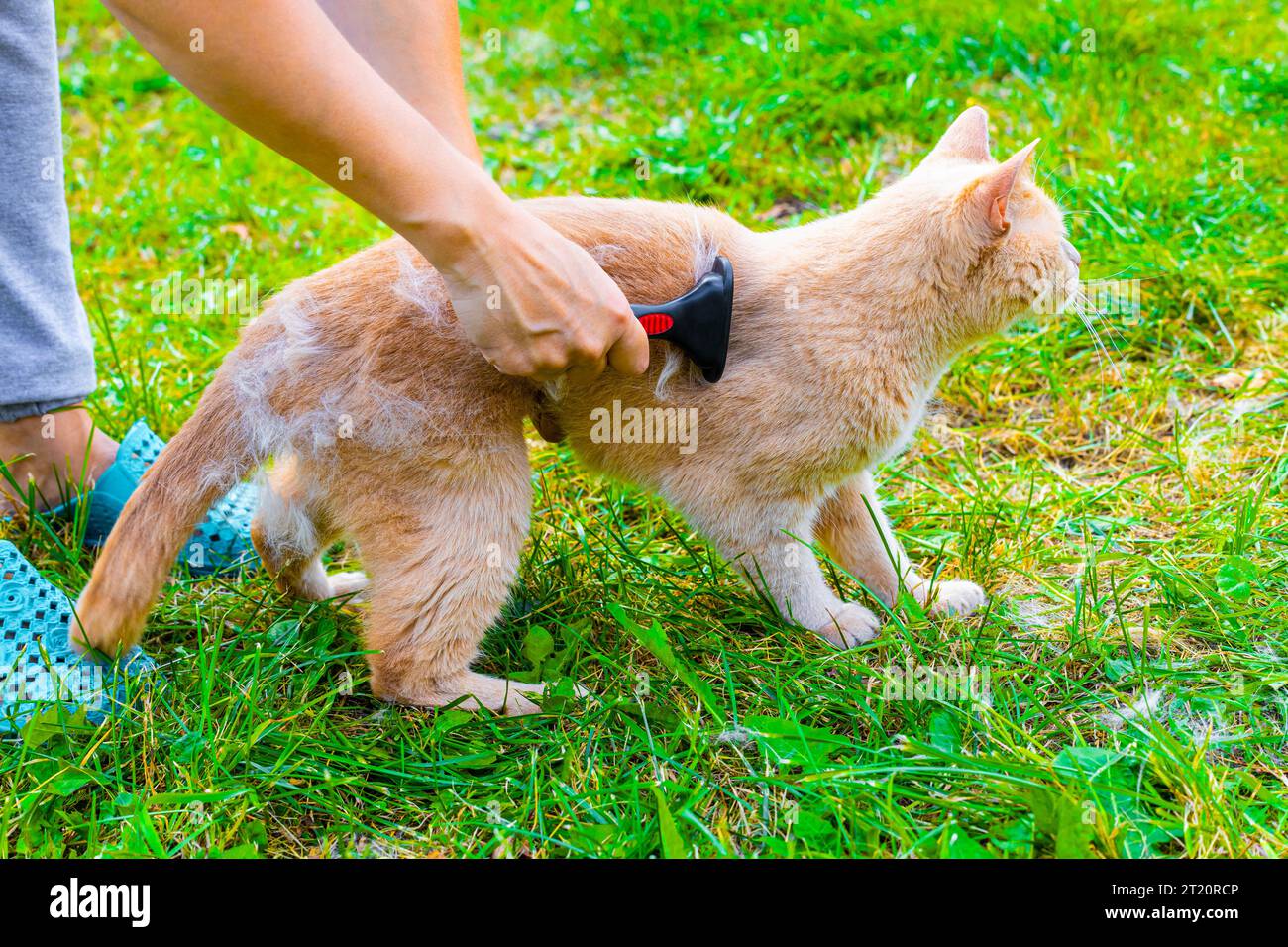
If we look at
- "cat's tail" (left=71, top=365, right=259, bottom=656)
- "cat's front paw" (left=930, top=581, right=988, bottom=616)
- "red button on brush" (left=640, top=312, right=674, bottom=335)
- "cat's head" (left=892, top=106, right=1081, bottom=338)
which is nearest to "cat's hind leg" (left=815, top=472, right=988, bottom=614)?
"cat's front paw" (left=930, top=581, right=988, bottom=616)

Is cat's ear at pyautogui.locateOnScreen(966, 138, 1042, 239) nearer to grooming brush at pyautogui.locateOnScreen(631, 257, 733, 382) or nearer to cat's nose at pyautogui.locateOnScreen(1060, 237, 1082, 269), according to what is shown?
cat's nose at pyautogui.locateOnScreen(1060, 237, 1082, 269)

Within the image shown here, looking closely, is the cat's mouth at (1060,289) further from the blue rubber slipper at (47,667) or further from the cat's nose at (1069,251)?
the blue rubber slipper at (47,667)

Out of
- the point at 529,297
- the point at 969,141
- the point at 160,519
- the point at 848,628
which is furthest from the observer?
the point at 969,141

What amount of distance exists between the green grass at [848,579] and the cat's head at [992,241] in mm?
551

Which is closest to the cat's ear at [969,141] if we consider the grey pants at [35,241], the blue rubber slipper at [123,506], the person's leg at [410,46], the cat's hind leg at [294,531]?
the person's leg at [410,46]

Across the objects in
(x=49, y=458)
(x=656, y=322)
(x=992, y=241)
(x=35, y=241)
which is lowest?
(x=49, y=458)

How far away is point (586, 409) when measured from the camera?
2.06 meters

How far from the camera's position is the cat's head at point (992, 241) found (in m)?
1.97

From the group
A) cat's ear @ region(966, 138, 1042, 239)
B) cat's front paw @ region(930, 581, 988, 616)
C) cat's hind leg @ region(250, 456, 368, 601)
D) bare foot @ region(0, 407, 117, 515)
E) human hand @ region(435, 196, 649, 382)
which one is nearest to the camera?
human hand @ region(435, 196, 649, 382)

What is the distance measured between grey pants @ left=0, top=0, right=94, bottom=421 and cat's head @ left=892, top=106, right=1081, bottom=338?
1.86 m

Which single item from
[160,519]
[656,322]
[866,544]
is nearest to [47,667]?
[160,519]

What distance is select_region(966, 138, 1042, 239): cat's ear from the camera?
6.22 ft

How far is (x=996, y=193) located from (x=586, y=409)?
862 mm

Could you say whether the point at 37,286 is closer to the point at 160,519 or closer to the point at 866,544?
the point at 160,519
